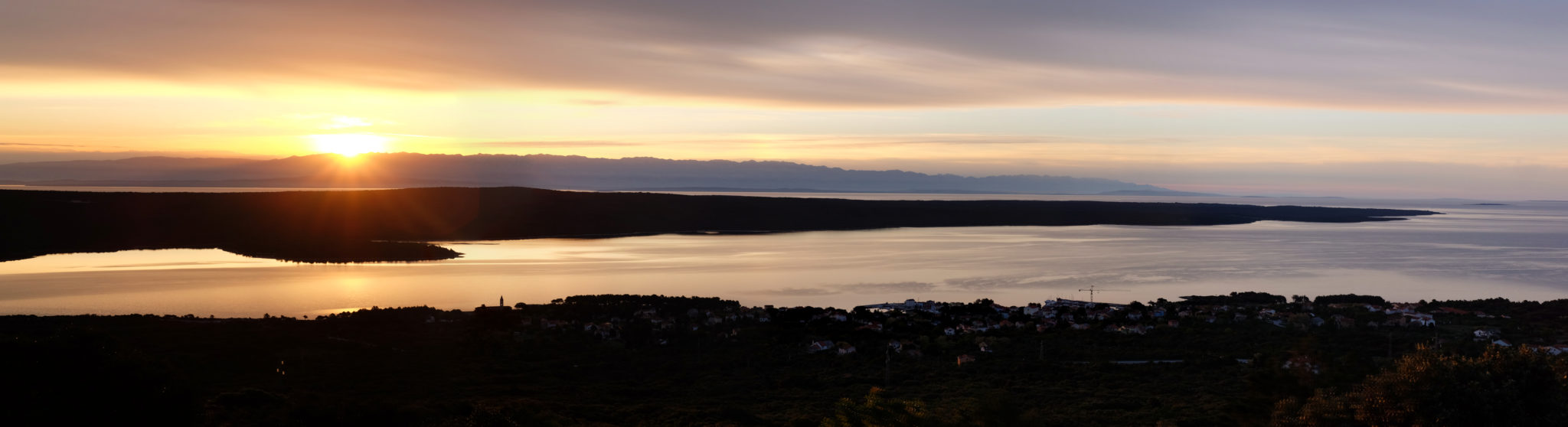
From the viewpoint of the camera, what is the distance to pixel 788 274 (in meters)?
46.0

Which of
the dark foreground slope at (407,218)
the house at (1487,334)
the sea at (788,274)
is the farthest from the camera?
the dark foreground slope at (407,218)

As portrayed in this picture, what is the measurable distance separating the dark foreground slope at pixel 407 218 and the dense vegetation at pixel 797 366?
3045 centimetres

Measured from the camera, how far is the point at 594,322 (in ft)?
89.4

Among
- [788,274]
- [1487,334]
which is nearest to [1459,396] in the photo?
[1487,334]

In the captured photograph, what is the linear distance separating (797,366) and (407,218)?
204 ft

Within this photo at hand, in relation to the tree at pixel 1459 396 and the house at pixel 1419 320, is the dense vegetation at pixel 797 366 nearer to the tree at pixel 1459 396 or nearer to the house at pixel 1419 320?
the tree at pixel 1459 396

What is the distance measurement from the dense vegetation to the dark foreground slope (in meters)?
30.5

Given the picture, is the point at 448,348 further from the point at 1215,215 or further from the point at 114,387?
the point at 1215,215

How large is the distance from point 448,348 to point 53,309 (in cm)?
1601

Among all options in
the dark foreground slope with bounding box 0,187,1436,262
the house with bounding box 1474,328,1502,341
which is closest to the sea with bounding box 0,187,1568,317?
the dark foreground slope with bounding box 0,187,1436,262

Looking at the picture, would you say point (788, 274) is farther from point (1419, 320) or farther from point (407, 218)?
point (407, 218)

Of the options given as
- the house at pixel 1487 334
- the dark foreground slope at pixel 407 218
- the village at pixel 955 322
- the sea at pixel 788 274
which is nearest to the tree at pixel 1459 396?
the village at pixel 955 322

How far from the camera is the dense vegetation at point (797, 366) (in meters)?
10.8

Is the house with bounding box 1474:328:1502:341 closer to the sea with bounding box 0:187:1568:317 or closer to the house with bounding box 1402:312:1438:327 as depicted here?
the house with bounding box 1402:312:1438:327
